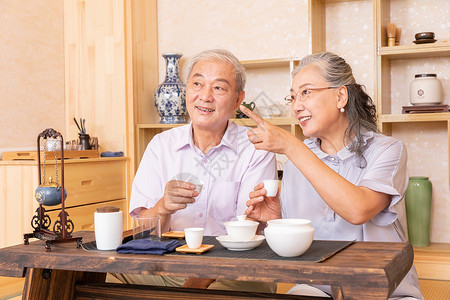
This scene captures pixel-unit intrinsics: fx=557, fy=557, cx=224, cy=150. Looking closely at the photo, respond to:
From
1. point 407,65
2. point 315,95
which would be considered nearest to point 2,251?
point 315,95

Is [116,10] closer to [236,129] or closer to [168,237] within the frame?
[236,129]

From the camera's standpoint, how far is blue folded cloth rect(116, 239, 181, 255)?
4.87ft

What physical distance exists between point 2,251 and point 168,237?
48 cm

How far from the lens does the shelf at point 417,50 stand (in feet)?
11.4

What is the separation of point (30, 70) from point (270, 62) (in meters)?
1.78

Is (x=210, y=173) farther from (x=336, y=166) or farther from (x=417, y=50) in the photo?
(x=417, y=50)

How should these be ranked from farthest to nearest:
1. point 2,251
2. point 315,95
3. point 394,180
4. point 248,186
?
point 248,186, point 315,95, point 394,180, point 2,251

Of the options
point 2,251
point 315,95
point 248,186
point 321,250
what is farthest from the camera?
point 248,186

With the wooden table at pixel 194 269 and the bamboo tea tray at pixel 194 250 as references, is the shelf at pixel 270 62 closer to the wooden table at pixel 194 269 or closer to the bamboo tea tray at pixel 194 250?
the wooden table at pixel 194 269

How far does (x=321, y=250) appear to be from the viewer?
147 centimetres

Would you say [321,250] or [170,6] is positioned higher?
[170,6]

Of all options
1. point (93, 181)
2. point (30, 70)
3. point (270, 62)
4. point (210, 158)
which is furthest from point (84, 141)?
point (210, 158)

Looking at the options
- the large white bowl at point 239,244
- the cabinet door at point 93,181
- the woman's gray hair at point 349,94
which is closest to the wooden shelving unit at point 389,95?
the woman's gray hair at point 349,94

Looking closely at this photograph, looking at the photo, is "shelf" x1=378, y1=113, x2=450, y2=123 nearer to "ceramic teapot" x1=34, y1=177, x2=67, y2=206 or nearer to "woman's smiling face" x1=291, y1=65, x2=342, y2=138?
"woman's smiling face" x1=291, y1=65, x2=342, y2=138
